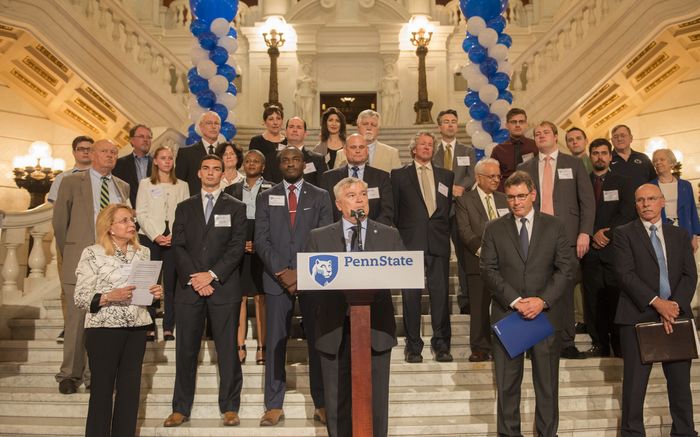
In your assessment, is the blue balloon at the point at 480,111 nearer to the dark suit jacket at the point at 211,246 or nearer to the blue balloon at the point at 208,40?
the blue balloon at the point at 208,40

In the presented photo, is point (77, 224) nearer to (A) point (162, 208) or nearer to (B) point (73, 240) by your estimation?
(B) point (73, 240)

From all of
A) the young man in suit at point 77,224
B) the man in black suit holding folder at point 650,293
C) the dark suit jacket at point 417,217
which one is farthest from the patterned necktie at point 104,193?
the man in black suit holding folder at point 650,293

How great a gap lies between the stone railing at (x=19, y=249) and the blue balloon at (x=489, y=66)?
15.7 ft

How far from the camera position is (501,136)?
8359 mm

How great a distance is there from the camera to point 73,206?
573 centimetres

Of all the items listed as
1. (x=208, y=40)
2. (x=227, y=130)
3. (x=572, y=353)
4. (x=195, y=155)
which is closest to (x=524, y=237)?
(x=572, y=353)

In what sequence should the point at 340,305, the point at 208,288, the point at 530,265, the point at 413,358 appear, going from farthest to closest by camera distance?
1. the point at 413,358
2. the point at 208,288
3. the point at 530,265
4. the point at 340,305

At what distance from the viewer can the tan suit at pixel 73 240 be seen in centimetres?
550

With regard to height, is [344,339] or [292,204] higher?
[292,204]

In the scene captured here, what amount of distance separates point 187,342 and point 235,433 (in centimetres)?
67

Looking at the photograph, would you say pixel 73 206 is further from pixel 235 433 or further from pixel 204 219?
pixel 235 433

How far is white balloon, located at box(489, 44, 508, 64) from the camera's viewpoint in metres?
8.54

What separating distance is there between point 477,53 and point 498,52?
23cm

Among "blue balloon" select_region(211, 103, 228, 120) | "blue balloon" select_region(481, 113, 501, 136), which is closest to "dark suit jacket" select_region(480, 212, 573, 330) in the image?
"blue balloon" select_region(481, 113, 501, 136)
